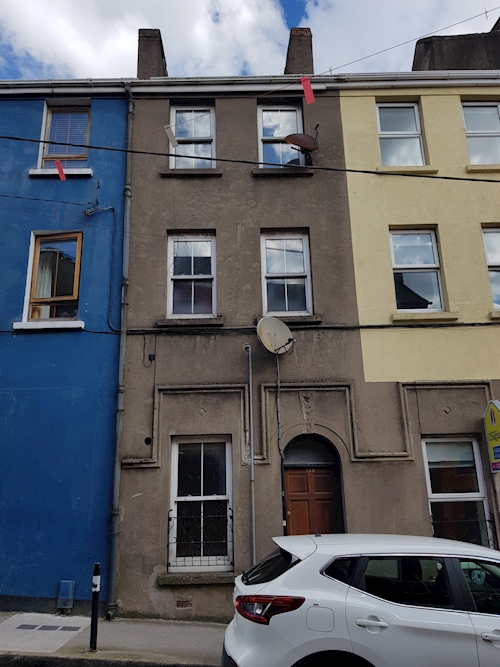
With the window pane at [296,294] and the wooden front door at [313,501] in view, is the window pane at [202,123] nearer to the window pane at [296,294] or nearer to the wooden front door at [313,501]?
the window pane at [296,294]

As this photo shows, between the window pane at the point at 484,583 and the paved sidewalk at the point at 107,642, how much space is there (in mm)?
3311

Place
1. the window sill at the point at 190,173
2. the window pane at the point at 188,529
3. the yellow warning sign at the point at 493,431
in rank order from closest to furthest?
the yellow warning sign at the point at 493,431 → the window pane at the point at 188,529 → the window sill at the point at 190,173

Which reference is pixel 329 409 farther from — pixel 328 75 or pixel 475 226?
pixel 328 75

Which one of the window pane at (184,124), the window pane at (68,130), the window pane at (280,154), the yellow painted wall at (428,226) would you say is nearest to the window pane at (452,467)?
the yellow painted wall at (428,226)

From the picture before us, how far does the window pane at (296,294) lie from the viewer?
951cm

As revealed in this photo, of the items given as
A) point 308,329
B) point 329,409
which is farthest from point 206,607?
point 308,329

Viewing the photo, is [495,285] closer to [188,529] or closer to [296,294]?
[296,294]

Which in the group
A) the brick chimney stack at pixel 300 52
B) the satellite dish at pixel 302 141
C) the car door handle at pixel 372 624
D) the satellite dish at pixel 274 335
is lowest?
the car door handle at pixel 372 624

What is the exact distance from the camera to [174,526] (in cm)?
833

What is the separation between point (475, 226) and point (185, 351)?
595cm

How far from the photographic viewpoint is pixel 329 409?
873cm

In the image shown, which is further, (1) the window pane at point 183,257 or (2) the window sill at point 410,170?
(2) the window sill at point 410,170

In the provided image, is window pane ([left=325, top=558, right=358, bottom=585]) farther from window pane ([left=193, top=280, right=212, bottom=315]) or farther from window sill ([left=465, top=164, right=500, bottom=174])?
window sill ([left=465, top=164, right=500, bottom=174])

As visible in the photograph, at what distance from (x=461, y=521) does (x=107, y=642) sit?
572 cm
